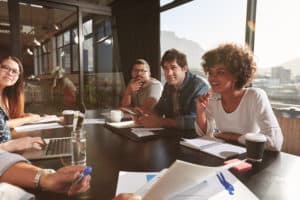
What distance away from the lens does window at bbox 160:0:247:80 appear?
2611 mm

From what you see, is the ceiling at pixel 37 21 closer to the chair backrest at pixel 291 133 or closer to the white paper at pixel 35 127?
the white paper at pixel 35 127

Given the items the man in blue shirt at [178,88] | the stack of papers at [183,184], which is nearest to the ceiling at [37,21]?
the man in blue shirt at [178,88]

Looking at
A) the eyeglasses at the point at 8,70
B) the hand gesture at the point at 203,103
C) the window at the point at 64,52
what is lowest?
the hand gesture at the point at 203,103

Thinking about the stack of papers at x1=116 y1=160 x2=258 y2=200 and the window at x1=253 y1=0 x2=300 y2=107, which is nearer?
the stack of papers at x1=116 y1=160 x2=258 y2=200

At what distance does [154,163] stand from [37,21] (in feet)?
14.5

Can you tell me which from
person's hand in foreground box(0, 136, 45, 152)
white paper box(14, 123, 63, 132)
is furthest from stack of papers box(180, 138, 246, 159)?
white paper box(14, 123, 63, 132)

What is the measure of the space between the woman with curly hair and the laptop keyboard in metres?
0.84

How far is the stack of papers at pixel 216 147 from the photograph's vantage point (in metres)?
1.04

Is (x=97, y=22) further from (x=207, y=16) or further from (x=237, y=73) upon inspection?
(x=237, y=73)

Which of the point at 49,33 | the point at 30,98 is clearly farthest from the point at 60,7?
the point at 30,98

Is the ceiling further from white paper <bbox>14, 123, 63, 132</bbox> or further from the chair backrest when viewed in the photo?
the chair backrest

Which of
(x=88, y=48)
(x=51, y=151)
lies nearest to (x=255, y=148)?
(x=51, y=151)

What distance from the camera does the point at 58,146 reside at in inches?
44.2

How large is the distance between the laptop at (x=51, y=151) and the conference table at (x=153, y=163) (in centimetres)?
4
